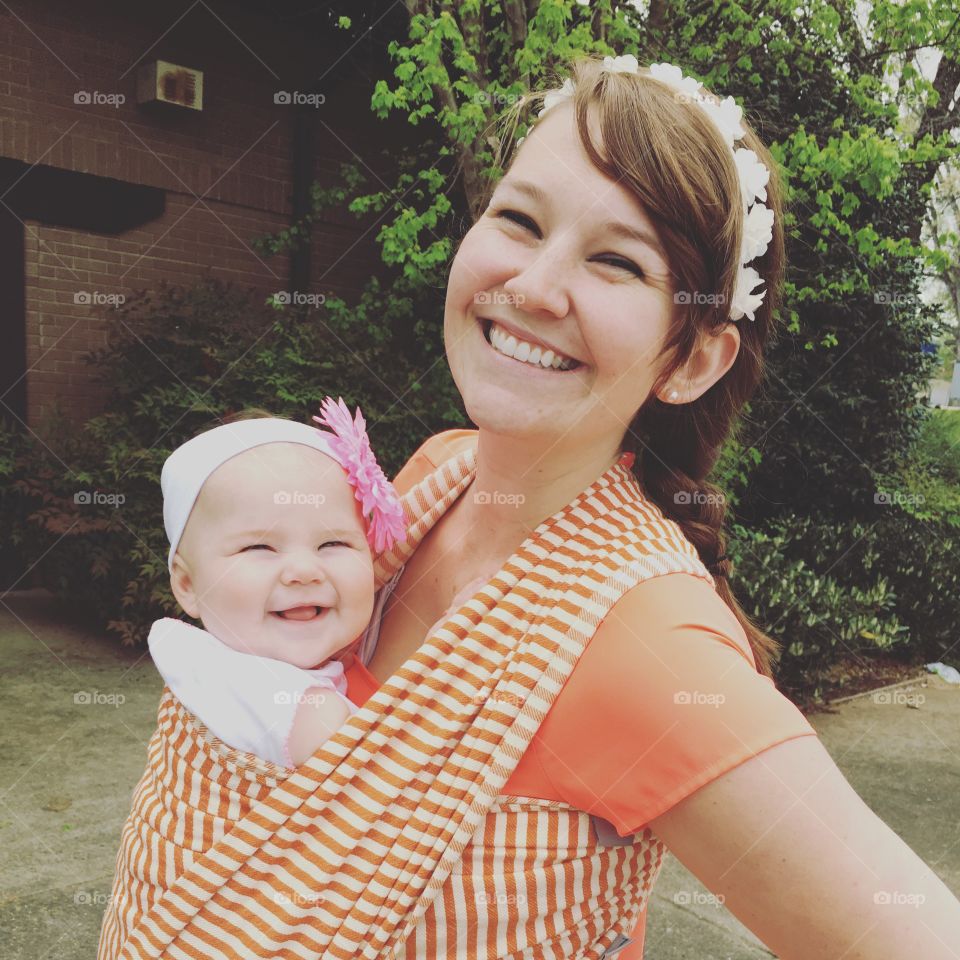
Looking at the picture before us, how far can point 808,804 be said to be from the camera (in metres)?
0.98

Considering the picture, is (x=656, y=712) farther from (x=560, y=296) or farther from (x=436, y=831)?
(x=560, y=296)

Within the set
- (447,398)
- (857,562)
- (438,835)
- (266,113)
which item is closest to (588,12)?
(447,398)

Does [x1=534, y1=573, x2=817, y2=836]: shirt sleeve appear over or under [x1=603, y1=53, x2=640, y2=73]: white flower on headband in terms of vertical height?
under

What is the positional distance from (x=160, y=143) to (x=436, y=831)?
20.6 ft

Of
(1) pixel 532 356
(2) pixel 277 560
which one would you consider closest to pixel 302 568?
(2) pixel 277 560

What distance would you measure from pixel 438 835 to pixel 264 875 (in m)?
0.26

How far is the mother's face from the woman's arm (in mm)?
579

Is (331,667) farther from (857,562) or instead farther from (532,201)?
(857,562)

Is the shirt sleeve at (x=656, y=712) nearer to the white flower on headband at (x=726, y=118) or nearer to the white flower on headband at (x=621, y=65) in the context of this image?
the white flower on headband at (x=726, y=118)

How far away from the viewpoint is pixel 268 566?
1.50 m

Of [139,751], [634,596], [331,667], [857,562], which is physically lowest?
[139,751]

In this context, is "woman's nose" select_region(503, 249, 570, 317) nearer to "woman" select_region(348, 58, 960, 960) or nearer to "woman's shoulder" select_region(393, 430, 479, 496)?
"woman" select_region(348, 58, 960, 960)

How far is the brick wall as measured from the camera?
19.0 ft

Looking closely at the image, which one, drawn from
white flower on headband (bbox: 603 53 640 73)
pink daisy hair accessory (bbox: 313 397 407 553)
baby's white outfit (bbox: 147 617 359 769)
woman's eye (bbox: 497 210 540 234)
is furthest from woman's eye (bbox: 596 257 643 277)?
baby's white outfit (bbox: 147 617 359 769)
